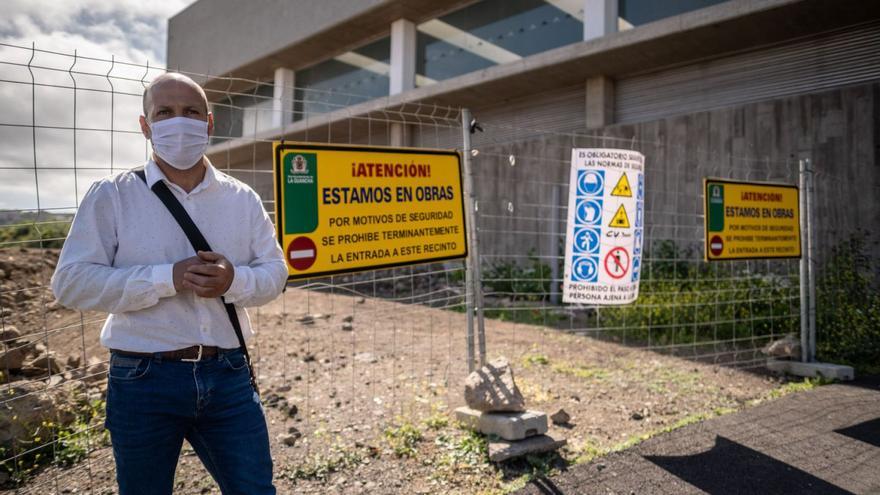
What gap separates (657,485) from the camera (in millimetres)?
3229

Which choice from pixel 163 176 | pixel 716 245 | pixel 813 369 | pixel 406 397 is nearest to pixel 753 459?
pixel 716 245

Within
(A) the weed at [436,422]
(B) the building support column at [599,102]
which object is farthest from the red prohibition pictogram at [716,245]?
(B) the building support column at [599,102]

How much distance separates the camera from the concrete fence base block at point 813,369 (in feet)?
18.1

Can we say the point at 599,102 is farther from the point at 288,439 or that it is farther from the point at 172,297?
→ the point at 172,297

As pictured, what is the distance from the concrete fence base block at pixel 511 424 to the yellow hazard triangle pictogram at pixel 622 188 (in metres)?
1.93

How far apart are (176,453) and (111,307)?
55 cm

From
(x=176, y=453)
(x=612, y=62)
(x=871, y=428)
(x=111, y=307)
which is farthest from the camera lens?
(x=612, y=62)

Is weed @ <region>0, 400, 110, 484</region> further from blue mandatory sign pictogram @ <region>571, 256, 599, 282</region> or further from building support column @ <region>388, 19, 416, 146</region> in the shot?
building support column @ <region>388, 19, 416, 146</region>

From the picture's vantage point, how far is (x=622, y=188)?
459cm

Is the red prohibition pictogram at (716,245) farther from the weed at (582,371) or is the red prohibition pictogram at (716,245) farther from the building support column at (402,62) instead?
the building support column at (402,62)

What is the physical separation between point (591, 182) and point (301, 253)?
246cm

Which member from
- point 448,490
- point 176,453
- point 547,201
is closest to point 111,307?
point 176,453

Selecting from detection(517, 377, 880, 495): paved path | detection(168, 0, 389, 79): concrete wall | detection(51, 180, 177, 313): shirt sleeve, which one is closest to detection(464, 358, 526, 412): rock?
detection(517, 377, 880, 495): paved path

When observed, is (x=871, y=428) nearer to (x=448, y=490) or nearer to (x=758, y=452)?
(x=758, y=452)
